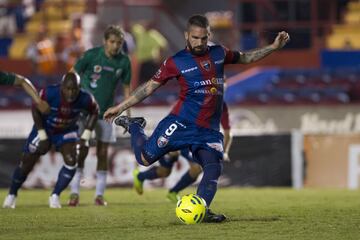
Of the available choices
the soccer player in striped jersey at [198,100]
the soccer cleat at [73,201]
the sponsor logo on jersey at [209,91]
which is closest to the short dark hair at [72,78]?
the soccer cleat at [73,201]

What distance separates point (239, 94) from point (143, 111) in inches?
92.8

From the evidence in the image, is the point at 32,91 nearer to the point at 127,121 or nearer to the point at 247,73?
the point at 127,121

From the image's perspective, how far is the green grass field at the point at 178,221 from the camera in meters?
A: 9.78

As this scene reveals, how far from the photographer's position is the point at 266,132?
2295 cm

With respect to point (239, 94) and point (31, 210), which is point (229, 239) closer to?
point (31, 210)

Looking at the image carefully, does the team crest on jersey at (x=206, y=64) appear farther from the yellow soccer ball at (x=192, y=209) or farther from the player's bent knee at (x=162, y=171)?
the player's bent knee at (x=162, y=171)

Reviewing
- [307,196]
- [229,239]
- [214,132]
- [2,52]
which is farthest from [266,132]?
[229,239]

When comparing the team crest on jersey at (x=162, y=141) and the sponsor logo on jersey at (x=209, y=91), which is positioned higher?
the sponsor logo on jersey at (x=209, y=91)

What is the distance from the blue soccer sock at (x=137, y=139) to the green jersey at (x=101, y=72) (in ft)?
10.8

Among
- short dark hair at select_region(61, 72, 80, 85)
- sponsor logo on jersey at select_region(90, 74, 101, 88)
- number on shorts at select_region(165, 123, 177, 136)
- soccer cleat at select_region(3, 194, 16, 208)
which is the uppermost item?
short dark hair at select_region(61, 72, 80, 85)

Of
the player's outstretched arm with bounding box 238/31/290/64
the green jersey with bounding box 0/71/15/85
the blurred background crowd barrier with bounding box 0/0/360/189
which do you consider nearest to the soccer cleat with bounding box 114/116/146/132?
the player's outstretched arm with bounding box 238/31/290/64

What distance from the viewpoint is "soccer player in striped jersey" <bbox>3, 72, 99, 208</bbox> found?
45.4 ft

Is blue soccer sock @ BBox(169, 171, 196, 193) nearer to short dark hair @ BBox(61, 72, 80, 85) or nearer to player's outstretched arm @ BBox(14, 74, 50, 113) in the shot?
short dark hair @ BBox(61, 72, 80, 85)

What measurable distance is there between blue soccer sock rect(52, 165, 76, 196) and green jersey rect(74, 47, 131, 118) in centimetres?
126
